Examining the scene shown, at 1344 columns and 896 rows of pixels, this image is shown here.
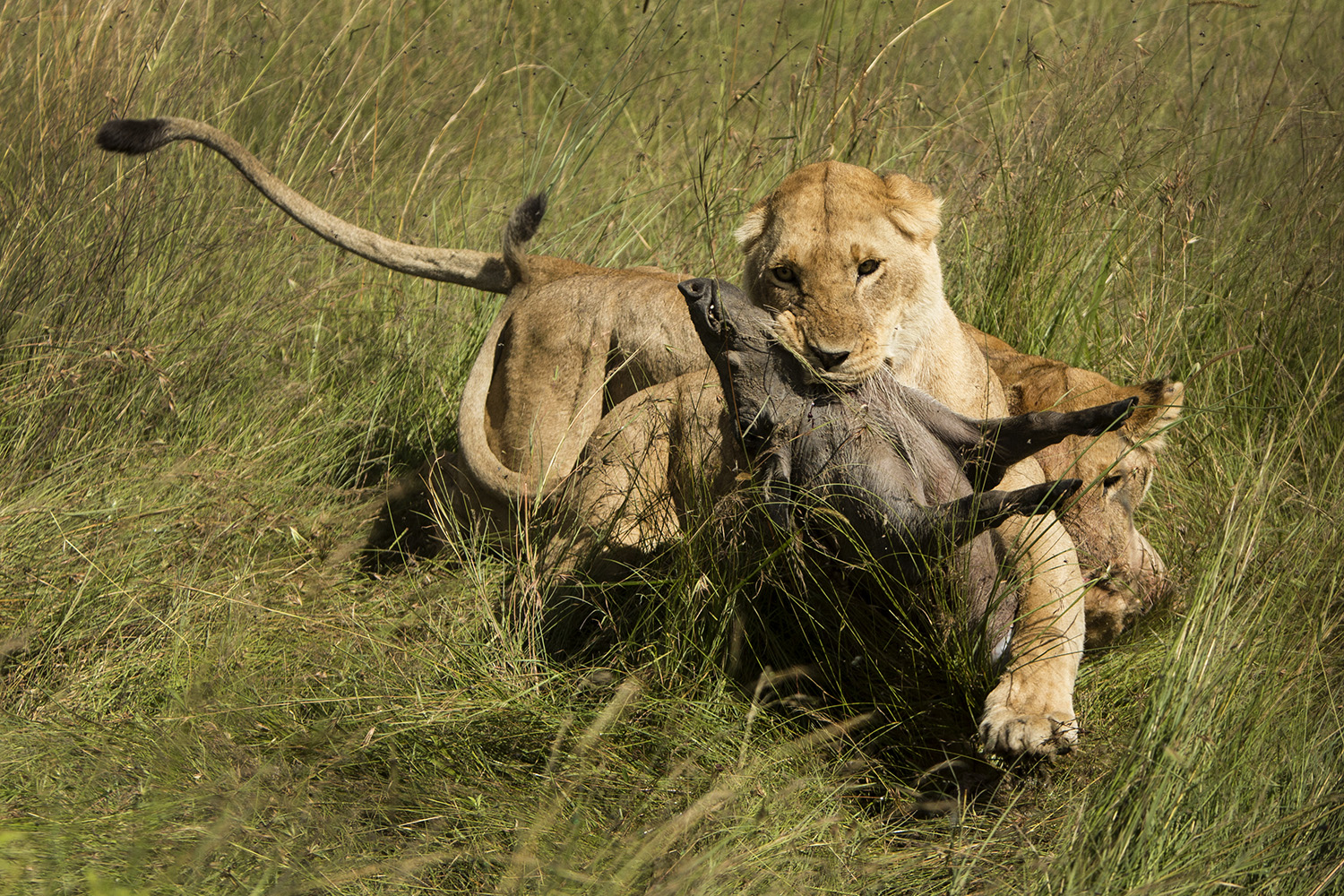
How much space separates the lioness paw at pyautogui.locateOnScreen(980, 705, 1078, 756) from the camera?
2312 millimetres

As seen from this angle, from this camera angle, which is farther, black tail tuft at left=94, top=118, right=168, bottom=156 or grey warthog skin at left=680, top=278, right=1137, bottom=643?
black tail tuft at left=94, top=118, right=168, bottom=156

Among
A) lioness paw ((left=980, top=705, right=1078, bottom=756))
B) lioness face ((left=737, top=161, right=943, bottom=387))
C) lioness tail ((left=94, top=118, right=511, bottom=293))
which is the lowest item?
lioness paw ((left=980, top=705, right=1078, bottom=756))

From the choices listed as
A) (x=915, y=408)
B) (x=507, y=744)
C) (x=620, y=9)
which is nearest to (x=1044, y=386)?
(x=915, y=408)

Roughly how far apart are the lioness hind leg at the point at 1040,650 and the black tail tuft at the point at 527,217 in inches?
70.4

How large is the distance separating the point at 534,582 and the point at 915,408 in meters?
1.07

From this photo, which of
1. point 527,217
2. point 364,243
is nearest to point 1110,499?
point 527,217

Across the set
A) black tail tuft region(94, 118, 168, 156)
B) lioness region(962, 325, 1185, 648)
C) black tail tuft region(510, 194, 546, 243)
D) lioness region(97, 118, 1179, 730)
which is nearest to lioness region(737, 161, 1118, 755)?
lioness region(962, 325, 1185, 648)

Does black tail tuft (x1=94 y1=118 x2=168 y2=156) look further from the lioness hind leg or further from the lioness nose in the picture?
the lioness hind leg

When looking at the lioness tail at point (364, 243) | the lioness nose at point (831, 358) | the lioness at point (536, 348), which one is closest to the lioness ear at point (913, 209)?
the lioness nose at point (831, 358)

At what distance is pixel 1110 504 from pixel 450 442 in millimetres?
2282

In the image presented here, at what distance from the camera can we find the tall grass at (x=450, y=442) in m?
2.22

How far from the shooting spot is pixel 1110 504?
10.0ft

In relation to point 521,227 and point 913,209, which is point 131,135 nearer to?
point 521,227

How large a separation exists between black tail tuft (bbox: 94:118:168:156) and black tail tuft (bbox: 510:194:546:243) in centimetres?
108
